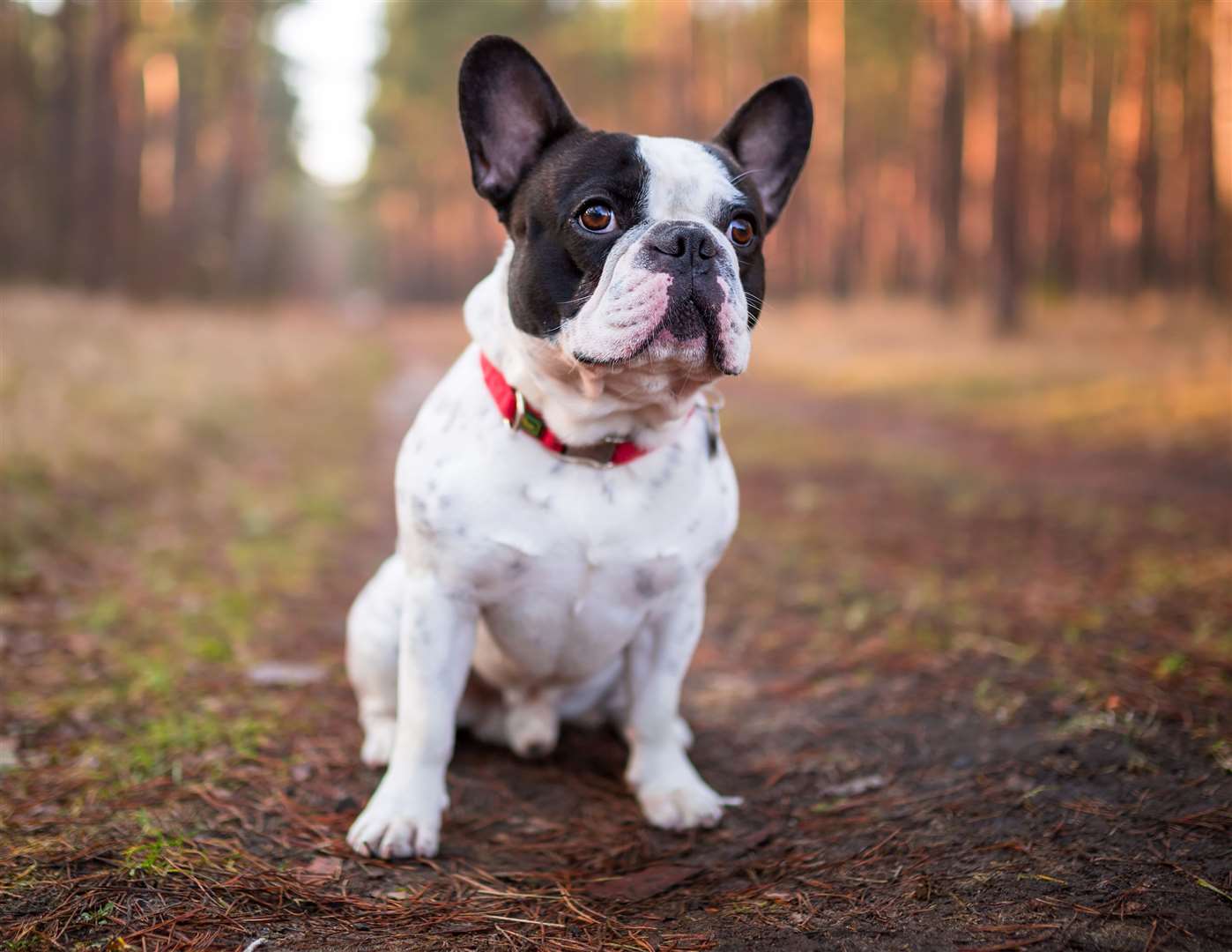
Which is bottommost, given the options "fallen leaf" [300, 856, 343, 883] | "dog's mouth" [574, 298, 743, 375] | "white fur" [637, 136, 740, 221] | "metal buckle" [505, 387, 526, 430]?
"fallen leaf" [300, 856, 343, 883]

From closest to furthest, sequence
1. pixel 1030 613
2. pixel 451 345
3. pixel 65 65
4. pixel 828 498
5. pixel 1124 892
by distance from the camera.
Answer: pixel 1124 892 → pixel 1030 613 → pixel 828 498 → pixel 65 65 → pixel 451 345

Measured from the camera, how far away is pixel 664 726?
9.05 ft

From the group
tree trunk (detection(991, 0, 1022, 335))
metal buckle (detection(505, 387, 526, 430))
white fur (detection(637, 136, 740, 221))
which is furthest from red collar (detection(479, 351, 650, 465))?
tree trunk (detection(991, 0, 1022, 335))

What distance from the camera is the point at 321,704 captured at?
132 inches

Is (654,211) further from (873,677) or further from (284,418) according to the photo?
(284,418)

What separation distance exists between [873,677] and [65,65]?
1758 centimetres

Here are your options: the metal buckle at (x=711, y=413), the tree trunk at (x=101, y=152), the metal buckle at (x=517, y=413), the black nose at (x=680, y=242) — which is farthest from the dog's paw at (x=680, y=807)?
the tree trunk at (x=101, y=152)

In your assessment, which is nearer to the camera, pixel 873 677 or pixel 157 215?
pixel 873 677

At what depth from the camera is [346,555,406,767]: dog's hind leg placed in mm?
2822

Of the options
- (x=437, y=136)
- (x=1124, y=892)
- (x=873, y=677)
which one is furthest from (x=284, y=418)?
(x=437, y=136)

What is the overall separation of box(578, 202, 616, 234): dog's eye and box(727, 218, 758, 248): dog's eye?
0.34 metres

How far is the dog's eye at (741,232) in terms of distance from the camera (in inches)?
99.0

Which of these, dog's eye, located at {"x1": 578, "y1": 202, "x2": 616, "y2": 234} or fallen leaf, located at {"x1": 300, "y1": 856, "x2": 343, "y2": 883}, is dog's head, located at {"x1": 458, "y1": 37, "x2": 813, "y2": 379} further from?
fallen leaf, located at {"x1": 300, "y1": 856, "x2": 343, "y2": 883}

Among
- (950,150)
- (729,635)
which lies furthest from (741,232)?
(950,150)
